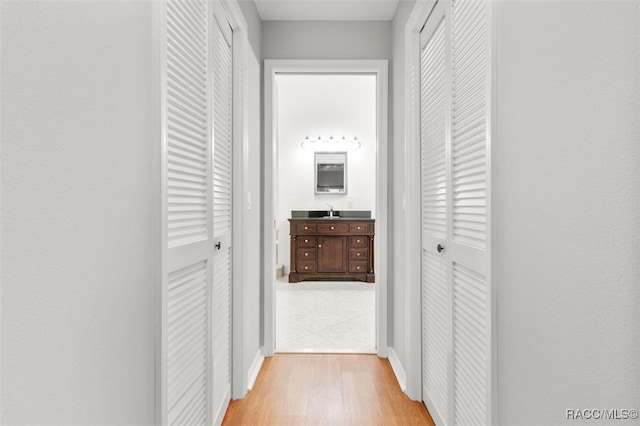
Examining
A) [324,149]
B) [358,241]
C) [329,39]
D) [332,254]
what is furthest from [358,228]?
A: [329,39]

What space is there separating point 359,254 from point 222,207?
4.00 m

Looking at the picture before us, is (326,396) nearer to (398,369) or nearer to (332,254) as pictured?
(398,369)

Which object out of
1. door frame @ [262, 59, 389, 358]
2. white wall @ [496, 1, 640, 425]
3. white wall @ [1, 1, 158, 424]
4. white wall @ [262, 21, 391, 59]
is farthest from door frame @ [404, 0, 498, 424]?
white wall @ [1, 1, 158, 424]

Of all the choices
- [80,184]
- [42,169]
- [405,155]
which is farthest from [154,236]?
[405,155]

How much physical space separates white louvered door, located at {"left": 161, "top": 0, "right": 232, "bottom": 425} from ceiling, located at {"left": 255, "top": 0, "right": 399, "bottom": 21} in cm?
94

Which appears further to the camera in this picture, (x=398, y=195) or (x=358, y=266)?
(x=358, y=266)

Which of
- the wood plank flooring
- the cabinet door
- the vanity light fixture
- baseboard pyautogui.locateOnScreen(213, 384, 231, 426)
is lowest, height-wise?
the wood plank flooring

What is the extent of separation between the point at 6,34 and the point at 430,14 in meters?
2.04

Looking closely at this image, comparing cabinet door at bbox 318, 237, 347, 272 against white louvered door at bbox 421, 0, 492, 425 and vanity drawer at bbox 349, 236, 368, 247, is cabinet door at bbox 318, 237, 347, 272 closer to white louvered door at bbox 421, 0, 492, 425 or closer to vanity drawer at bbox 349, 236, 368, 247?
vanity drawer at bbox 349, 236, 368, 247

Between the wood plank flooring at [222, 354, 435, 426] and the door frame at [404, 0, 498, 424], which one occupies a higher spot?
the door frame at [404, 0, 498, 424]

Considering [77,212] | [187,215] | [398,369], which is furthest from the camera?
[398,369]

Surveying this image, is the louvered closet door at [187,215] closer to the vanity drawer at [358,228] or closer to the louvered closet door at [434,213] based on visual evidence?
the louvered closet door at [434,213]

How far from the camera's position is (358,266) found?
5.88 metres

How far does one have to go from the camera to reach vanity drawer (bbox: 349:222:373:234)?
588 cm
